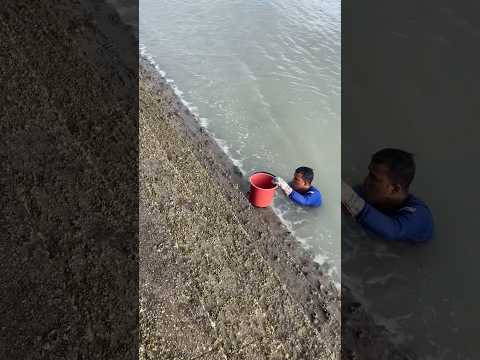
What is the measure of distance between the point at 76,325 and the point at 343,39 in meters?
5.31

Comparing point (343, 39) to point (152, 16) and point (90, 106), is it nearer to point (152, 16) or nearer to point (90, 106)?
point (152, 16)

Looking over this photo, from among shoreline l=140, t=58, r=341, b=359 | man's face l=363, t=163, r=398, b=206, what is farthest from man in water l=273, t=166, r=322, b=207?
man's face l=363, t=163, r=398, b=206

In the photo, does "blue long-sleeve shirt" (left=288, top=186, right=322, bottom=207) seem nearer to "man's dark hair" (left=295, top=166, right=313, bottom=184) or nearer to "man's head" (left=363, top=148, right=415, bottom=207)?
"man's dark hair" (left=295, top=166, right=313, bottom=184)

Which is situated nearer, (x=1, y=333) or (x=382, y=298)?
(x=1, y=333)

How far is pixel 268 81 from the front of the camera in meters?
5.70

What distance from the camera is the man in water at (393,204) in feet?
12.6

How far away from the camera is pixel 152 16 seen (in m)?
6.74

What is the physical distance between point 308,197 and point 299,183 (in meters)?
0.14

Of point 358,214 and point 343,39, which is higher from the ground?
point 343,39

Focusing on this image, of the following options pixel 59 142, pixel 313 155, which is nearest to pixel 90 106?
pixel 59 142

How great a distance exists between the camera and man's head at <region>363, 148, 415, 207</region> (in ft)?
12.5

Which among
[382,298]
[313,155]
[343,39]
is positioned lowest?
[382,298]

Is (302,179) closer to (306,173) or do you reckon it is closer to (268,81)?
(306,173)

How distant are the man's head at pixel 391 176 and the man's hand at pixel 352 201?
0.67ft
